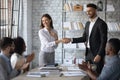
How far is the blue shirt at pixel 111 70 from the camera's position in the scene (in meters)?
3.48

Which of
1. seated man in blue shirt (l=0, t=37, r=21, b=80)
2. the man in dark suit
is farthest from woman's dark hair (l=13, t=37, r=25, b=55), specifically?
the man in dark suit

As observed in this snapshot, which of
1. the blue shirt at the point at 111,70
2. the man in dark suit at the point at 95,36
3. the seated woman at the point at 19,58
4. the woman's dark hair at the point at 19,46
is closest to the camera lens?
the blue shirt at the point at 111,70

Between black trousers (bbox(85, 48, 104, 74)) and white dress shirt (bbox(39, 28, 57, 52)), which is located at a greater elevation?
white dress shirt (bbox(39, 28, 57, 52))

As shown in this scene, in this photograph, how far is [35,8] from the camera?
8.08 m

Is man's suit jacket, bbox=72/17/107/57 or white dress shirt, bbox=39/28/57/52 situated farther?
white dress shirt, bbox=39/28/57/52

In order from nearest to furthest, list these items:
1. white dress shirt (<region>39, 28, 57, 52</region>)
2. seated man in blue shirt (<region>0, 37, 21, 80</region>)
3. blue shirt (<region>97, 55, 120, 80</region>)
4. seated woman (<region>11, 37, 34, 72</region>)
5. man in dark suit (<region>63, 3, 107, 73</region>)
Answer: blue shirt (<region>97, 55, 120, 80</region>) < seated man in blue shirt (<region>0, 37, 21, 80</region>) < seated woman (<region>11, 37, 34, 72</region>) < man in dark suit (<region>63, 3, 107, 73</region>) < white dress shirt (<region>39, 28, 57, 52</region>)

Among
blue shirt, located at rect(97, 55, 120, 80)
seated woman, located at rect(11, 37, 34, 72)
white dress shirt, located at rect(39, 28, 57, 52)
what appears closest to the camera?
blue shirt, located at rect(97, 55, 120, 80)

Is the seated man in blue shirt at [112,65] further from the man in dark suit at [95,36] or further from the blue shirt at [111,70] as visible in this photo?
the man in dark suit at [95,36]

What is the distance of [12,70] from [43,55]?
1.65 meters

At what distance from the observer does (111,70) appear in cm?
349

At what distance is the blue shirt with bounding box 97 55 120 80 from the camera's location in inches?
137

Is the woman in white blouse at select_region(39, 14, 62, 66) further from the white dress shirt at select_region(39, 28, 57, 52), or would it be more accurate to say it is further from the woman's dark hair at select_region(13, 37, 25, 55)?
the woman's dark hair at select_region(13, 37, 25, 55)

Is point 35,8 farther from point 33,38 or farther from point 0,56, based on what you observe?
point 0,56

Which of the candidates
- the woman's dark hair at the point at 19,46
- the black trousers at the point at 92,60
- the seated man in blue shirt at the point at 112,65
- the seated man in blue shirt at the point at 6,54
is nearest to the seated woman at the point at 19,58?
the woman's dark hair at the point at 19,46
